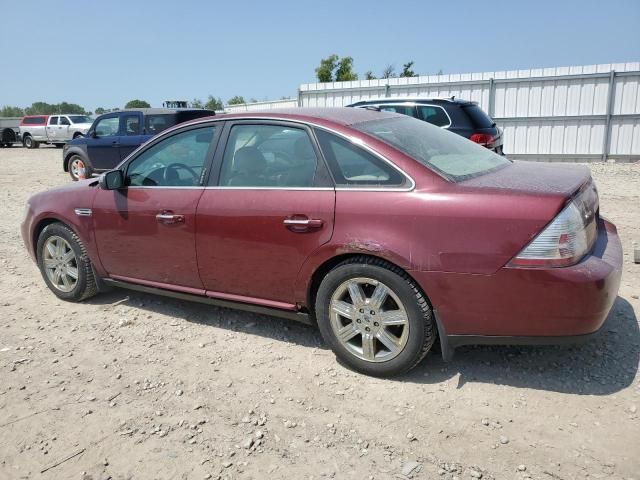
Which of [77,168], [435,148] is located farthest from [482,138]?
[77,168]

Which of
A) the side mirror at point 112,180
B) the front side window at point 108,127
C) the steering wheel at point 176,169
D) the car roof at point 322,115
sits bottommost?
the side mirror at point 112,180

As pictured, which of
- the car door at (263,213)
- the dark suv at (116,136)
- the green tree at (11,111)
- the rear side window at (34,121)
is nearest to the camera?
the car door at (263,213)

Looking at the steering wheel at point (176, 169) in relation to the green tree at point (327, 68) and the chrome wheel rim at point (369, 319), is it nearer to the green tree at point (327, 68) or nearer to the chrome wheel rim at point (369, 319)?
the chrome wheel rim at point (369, 319)

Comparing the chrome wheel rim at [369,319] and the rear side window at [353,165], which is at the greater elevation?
the rear side window at [353,165]

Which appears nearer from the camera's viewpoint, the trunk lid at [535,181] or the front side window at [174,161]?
the trunk lid at [535,181]

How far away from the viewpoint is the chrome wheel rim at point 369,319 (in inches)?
124

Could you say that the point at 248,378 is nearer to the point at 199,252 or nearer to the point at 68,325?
the point at 199,252

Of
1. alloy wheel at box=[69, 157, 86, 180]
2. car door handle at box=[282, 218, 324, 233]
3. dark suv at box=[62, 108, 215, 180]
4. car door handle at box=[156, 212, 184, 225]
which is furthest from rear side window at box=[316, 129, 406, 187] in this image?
alloy wheel at box=[69, 157, 86, 180]

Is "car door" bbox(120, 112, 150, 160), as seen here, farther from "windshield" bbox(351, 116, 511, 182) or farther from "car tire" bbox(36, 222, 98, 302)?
"windshield" bbox(351, 116, 511, 182)

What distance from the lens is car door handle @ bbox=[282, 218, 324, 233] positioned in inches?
129

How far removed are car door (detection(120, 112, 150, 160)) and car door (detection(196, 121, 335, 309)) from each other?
9.03m

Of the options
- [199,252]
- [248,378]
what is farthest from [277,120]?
[248,378]

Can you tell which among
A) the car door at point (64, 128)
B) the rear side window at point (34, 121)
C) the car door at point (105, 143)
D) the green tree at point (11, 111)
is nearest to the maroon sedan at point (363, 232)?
the car door at point (105, 143)

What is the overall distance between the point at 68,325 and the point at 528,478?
3.62 metres
